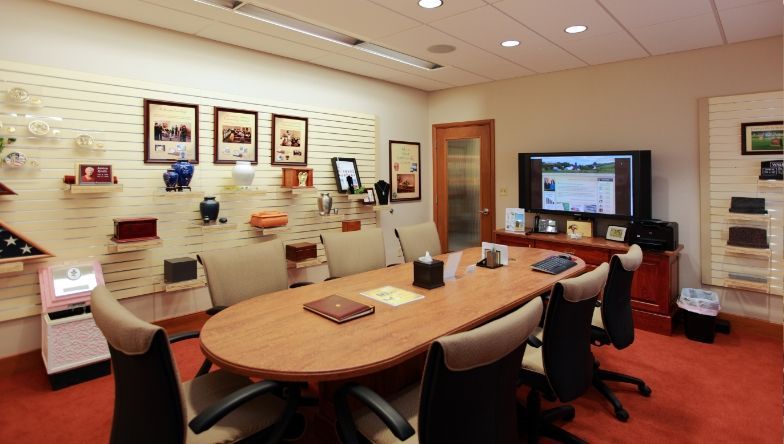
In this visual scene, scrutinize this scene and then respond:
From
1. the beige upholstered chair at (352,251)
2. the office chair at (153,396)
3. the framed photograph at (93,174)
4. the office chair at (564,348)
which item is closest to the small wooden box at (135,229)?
the framed photograph at (93,174)

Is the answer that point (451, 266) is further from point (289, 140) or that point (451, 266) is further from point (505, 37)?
point (289, 140)

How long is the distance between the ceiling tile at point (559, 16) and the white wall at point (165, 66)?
2.35 meters

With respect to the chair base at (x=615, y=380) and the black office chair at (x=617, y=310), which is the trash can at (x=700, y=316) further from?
the black office chair at (x=617, y=310)

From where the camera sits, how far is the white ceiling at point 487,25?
3.10 meters

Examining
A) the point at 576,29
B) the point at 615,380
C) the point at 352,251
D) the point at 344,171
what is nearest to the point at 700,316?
the point at 615,380

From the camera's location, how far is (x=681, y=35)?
3.71 meters

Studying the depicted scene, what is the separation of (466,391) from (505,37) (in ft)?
11.0

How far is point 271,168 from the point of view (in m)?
4.43

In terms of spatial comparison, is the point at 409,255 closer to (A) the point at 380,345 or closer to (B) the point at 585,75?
(A) the point at 380,345

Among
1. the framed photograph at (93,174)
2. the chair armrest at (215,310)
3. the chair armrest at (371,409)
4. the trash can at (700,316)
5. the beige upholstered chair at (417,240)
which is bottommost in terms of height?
the trash can at (700,316)

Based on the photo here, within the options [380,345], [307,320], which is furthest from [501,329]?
[307,320]

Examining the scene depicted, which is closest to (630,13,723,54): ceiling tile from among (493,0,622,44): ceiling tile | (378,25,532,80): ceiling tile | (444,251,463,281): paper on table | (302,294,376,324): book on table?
(493,0,622,44): ceiling tile

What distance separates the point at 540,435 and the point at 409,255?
1763mm

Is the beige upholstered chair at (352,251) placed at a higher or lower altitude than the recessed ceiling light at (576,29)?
lower
